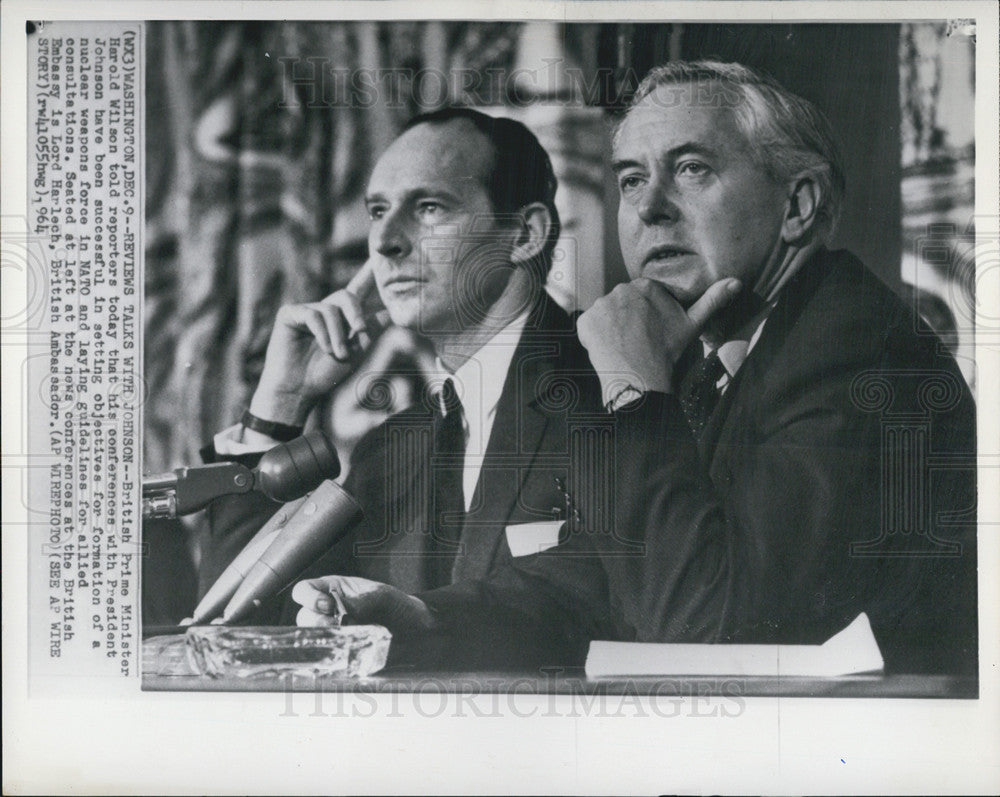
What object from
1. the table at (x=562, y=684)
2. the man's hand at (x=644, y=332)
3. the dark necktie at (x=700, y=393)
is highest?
the man's hand at (x=644, y=332)

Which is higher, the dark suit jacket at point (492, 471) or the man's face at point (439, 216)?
the man's face at point (439, 216)

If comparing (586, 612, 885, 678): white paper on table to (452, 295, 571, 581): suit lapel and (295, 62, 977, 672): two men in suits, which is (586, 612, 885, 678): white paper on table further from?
(452, 295, 571, 581): suit lapel

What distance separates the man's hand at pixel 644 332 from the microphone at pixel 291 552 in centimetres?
64

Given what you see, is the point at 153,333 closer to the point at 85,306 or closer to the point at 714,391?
the point at 85,306

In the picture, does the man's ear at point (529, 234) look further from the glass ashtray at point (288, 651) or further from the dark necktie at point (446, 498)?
the glass ashtray at point (288, 651)

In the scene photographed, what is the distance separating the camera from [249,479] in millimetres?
2027

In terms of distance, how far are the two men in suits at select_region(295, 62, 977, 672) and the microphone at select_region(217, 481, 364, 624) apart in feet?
0.29

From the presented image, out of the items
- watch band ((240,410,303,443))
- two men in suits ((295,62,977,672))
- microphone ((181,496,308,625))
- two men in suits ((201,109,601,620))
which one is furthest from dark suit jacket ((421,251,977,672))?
watch band ((240,410,303,443))

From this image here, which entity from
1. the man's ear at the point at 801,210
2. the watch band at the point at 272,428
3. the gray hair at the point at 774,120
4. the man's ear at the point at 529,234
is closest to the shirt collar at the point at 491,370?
the man's ear at the point at 529,234

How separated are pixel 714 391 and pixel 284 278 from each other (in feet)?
3.27

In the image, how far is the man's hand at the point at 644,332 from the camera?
6.55ft

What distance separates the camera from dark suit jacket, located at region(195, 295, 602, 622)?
200cm

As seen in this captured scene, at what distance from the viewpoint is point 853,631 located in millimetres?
1985

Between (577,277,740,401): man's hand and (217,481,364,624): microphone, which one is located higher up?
(577,277,740,401): man's hand
